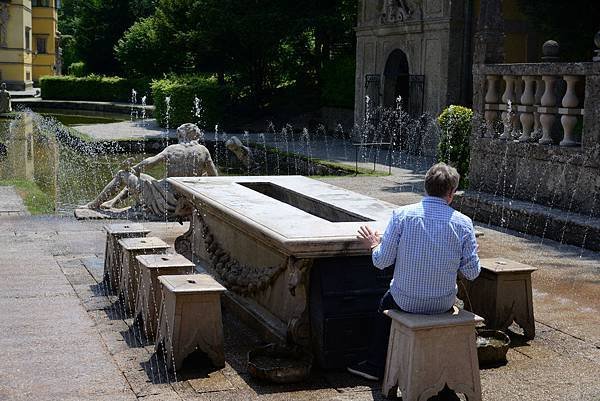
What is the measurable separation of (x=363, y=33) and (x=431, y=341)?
1999 cm

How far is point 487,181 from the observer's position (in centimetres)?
1124

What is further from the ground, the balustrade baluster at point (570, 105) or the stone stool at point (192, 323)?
the balustrade baluster at point (570, 105)

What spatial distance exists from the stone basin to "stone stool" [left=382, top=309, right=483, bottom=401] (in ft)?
2.16

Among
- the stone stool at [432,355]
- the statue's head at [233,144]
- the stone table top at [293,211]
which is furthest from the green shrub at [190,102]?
the stone stool at [432,355]

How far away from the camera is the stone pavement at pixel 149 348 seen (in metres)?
4.87

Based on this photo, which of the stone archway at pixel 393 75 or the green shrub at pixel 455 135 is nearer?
the green shrub at pixel 455 135

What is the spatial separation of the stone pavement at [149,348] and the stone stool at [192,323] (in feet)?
0.38

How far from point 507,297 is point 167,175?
6077mm

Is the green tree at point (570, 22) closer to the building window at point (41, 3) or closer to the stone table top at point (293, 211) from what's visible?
the stone table top at point (293, 211)

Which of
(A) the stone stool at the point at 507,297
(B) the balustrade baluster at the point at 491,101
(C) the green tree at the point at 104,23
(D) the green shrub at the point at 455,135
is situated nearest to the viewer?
(A) the stone stool at the point at 507,297

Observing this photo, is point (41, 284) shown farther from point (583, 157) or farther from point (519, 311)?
point (583, 157)

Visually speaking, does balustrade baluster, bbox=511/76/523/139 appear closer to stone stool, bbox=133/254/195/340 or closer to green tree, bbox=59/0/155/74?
stone stool, bbox=133/254/195/340

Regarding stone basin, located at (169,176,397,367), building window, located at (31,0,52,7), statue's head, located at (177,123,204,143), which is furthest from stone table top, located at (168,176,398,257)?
building window, located at (31,0,52,7)

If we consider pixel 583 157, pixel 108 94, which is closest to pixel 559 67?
pixel 583 157
